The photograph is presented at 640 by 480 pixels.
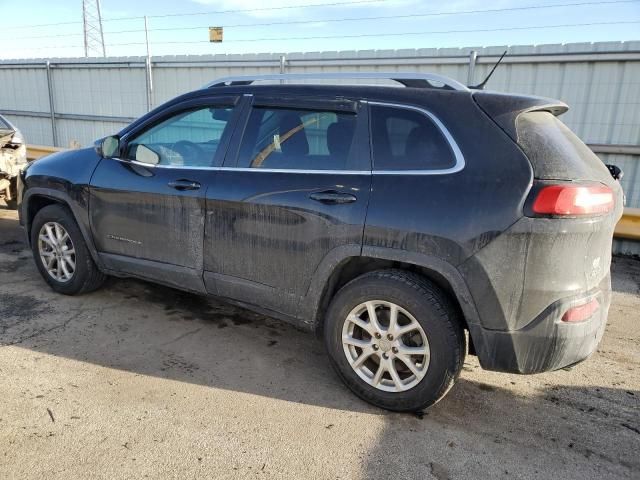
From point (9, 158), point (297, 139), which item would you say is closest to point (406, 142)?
point (297, 139)

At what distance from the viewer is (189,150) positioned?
12.3 ft

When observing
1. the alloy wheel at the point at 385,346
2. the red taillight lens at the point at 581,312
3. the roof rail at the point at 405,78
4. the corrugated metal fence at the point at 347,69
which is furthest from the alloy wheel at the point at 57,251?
the red taillight lens at the point at 581,312

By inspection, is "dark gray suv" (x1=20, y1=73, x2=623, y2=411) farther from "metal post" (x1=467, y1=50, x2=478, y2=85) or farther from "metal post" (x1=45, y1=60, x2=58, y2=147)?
"metal post" (x1=45, y1=60, x2=58, y2=147)

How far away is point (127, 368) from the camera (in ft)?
10.8

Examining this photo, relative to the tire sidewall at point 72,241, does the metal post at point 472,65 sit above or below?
above

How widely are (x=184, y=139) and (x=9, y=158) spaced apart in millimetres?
4181

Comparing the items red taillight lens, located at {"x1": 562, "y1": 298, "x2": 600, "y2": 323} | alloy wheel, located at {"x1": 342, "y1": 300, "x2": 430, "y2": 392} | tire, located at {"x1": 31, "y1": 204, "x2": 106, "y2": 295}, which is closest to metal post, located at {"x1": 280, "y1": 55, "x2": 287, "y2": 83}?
tire, located at {"x1": 31, "y1": 204, "x2": 106, "y2": 295}

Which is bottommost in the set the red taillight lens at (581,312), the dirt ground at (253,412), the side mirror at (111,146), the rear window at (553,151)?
the dirt ground at (253,412)

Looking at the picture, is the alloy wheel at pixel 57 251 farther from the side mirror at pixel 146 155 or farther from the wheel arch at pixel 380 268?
the wheel arch at pixel 380 268

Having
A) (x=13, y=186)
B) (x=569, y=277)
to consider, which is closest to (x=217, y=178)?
(x=569, y=277)

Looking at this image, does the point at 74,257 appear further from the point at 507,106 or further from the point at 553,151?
the point at 553,151

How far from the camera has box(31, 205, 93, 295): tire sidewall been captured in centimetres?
426

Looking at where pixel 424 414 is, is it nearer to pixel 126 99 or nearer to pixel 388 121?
pixel 388 121

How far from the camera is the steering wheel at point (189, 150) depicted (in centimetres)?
363
